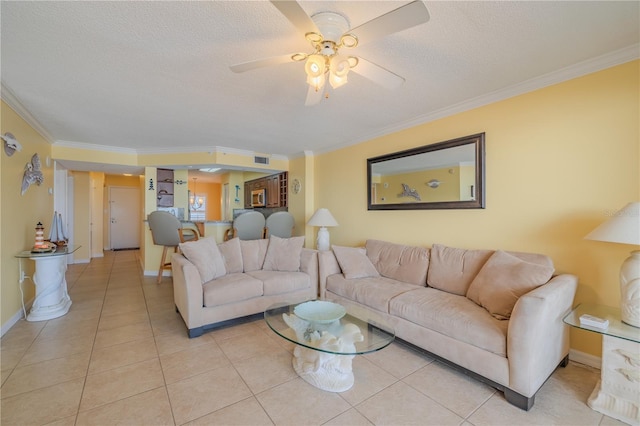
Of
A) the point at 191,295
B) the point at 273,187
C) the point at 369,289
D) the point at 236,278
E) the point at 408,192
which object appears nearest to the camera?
the point at 191,295

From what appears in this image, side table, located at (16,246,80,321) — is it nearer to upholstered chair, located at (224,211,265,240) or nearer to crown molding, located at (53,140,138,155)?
crown molding, located at (53,140,138,155)

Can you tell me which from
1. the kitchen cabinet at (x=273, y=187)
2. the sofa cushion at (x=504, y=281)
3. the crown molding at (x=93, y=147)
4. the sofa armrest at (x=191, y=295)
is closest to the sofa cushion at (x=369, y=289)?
the sofa cushion at (x=504, y=281)

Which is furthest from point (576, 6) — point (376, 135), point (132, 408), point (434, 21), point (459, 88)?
point (132, 408)

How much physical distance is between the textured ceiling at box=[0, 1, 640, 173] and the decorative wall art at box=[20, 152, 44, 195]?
0.49 metres

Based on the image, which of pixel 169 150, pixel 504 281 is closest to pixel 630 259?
pixel 504 281

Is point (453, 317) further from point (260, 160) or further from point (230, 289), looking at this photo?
point (260, 160)

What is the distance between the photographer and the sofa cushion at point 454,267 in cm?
252

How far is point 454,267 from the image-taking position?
2.65m

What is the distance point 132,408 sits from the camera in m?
1.65

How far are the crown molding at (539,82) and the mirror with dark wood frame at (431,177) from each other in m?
0.32

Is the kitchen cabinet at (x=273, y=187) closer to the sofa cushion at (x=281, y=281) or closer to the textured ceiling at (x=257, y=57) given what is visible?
the textured ceiling at (x=257, y=57)

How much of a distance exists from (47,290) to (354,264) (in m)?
3.44

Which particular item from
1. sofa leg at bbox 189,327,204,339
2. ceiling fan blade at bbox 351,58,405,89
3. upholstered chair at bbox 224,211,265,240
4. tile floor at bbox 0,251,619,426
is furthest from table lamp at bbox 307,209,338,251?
ceiling fan blade at bbox 351,58,405,89

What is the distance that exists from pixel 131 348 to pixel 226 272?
3.59 ft
